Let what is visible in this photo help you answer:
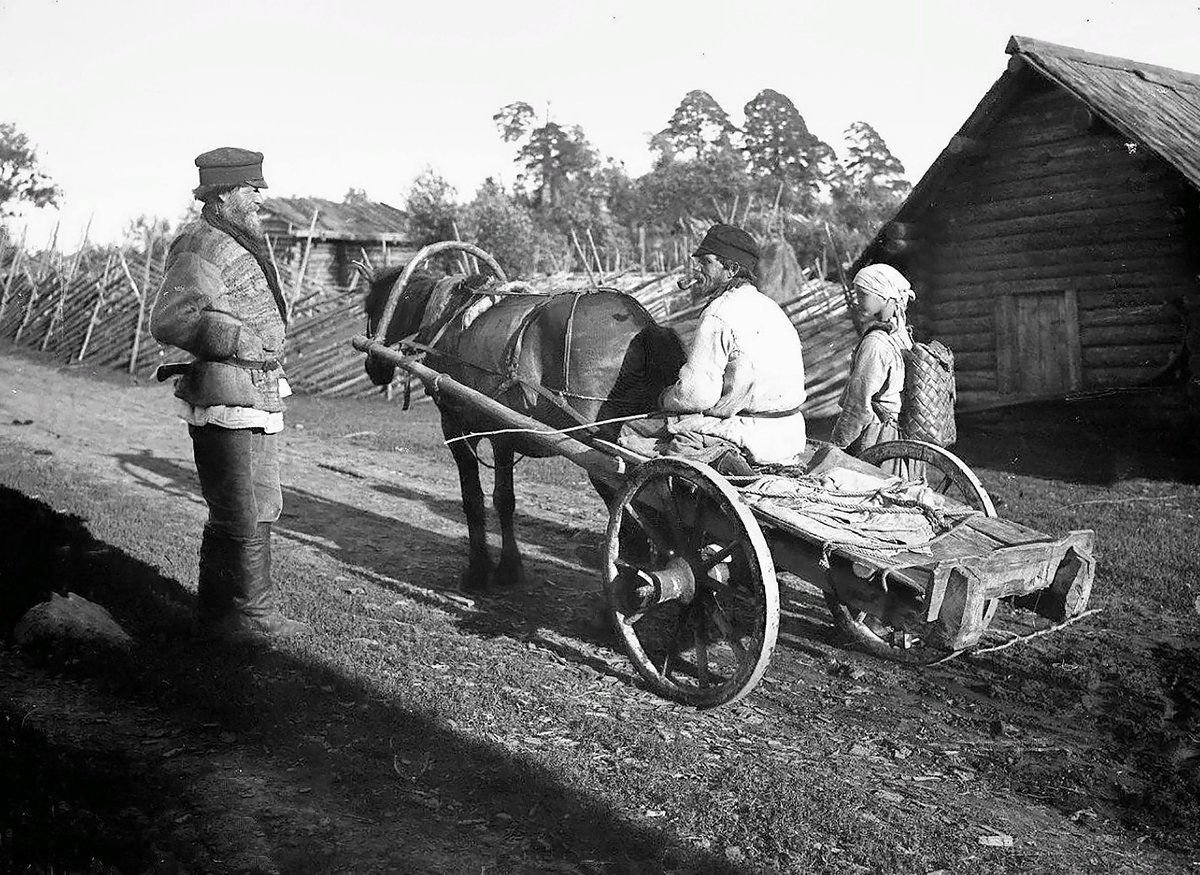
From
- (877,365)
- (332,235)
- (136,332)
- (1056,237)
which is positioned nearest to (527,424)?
(877,365)

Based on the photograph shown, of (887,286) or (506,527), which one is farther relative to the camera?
(506,527)

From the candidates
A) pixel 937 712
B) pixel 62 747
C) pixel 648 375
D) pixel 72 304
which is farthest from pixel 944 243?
pixel 72 304

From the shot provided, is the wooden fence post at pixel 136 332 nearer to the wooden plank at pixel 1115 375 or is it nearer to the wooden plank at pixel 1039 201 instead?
the wooden plank at pixel 1039 201

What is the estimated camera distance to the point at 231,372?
4691 mm

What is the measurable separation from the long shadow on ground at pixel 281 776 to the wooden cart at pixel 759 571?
3.25 feet

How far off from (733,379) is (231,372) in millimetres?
2427

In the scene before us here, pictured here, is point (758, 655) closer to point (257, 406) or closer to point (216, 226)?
point (257, 406)

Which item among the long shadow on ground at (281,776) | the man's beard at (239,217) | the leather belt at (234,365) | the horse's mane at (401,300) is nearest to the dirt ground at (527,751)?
the long shadow on ground at (281,776)

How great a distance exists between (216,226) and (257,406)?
90 centimetres

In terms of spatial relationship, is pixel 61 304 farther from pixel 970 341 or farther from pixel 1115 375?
pixel 1115 375

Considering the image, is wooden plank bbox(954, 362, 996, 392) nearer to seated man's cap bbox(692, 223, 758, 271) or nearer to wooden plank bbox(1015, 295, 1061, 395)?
wooden plank bbox(1015, 295, 1061, 395)

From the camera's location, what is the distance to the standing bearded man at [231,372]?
183 inches

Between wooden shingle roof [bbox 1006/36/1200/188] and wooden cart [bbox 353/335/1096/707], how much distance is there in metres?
6.92

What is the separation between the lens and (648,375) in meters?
5.30
